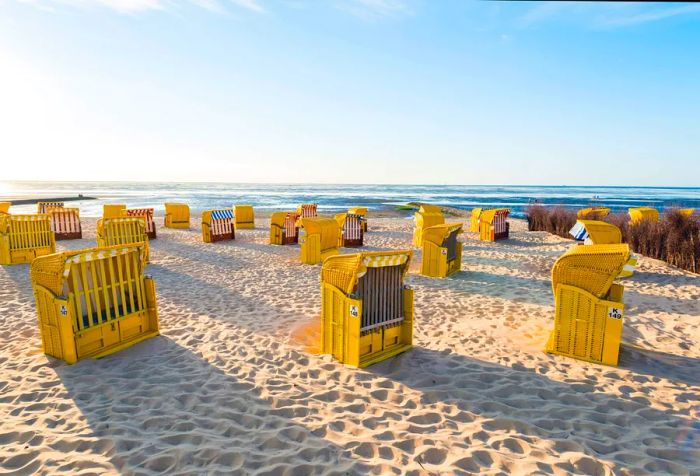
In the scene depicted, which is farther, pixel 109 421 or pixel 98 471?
pixel 109 421

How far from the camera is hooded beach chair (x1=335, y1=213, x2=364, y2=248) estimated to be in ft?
48.5

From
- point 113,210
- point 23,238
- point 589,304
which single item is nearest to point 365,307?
point 589,304

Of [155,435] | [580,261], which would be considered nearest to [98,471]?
[155,435]

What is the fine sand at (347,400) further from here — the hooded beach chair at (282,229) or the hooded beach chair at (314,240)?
the hooded beach chair at (282,229)

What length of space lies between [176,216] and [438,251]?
15.6 m

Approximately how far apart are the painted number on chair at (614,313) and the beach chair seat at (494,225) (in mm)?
11693

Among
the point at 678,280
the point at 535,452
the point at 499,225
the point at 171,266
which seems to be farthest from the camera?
the point at 499,225

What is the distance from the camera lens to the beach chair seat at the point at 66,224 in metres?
15.8

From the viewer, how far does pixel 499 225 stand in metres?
16.5

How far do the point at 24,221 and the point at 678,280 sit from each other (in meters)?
17.6

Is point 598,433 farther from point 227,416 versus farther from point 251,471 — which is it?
point 227,416

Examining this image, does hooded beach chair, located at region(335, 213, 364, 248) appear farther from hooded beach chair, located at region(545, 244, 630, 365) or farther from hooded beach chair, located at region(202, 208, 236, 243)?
hooded beach chair, located at region(545, 244, 630, 365)

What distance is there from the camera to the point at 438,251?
984 cm

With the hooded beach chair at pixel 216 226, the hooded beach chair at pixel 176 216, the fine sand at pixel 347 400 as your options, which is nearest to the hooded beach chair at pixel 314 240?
the fine sand at pixel 347 400
